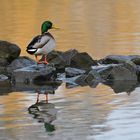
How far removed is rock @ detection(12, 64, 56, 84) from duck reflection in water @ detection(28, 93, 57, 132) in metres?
2.28

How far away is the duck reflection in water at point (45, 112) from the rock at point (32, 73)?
7.50 feet

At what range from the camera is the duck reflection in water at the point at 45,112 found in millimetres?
10310

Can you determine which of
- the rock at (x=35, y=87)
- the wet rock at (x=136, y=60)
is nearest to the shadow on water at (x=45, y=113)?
the rock at (x=35, y=87)

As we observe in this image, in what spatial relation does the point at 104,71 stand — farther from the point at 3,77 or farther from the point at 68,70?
the point at 3,77

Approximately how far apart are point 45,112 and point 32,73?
3465 millimetres

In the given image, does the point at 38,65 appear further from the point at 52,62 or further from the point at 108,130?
the point at 108,130

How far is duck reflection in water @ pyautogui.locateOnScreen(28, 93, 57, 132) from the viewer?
1031 cm

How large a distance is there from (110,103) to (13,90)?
2.77 m

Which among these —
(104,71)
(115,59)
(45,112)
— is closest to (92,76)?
(104,71)

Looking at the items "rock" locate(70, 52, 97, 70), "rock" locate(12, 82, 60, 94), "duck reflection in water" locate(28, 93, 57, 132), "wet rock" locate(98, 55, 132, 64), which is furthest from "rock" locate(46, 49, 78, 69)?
"duck reflection in water" locate(28, 93, 57, 132)

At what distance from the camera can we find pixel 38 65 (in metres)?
15.0

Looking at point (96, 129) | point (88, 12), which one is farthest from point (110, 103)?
point (88, 12)

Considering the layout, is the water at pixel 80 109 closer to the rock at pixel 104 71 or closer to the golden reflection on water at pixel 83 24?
the golden reflection on water at pixel 83 24

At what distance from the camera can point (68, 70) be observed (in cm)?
1541
